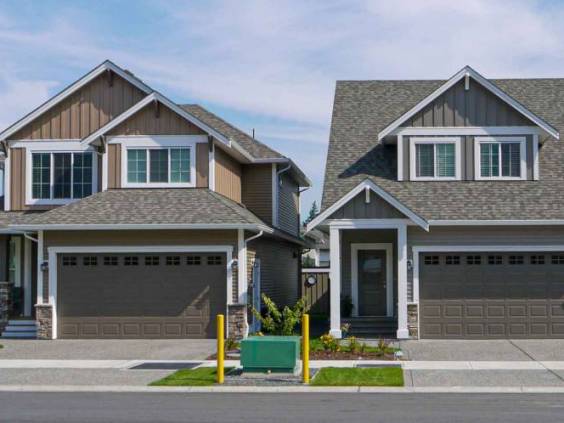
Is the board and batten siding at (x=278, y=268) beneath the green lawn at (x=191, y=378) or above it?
above

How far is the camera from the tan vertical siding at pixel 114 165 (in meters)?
26.8

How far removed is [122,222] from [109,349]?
3.59m

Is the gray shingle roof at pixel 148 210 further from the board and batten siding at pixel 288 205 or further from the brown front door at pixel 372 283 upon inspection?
the board and batten siding at pixel 288 205

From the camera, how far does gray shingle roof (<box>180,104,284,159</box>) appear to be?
30.8 metres

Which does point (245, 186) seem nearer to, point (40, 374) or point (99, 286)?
point (99, 286)

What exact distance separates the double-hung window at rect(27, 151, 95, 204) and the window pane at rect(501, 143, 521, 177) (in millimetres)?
12241

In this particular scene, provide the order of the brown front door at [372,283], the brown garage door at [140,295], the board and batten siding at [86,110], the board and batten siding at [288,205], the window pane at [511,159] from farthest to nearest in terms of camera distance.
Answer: the board and batten siding at [288,205] → the board and batten siding at [86,110] → the brown front door at [372,283] → the window pane at [511,159] → the brown garage door at [140,295]

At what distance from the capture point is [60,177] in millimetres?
28219

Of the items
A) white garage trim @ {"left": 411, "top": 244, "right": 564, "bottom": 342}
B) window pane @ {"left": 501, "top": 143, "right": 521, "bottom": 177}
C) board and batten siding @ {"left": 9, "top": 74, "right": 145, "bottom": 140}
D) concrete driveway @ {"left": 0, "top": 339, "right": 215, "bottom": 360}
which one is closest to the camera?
concrete driveway @ {"left": 0, "top": 339, "right": 215, "bottom": 360}

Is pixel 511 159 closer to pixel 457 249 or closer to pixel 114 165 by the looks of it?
pixel 457 249

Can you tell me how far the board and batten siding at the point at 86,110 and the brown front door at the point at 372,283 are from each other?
864cm

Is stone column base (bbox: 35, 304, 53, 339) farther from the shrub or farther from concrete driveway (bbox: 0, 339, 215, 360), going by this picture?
the shrub
